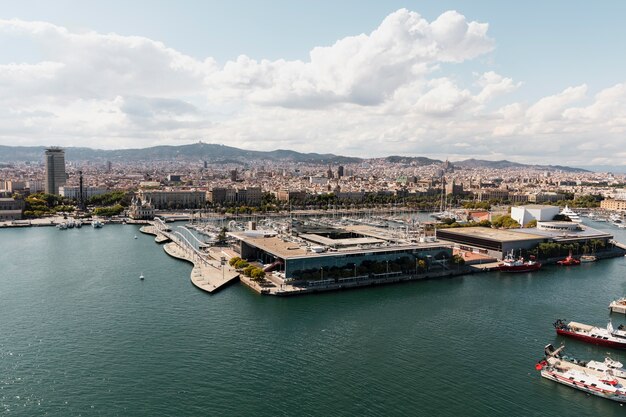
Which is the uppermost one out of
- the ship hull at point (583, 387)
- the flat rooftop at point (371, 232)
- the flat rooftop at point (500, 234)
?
the flat rooftop at point (371, 232)

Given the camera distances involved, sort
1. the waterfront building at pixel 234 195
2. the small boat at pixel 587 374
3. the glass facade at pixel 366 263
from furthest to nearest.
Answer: the waterfront building at pixel 234 195 < the glass facade at pixel 366 263 < the small boat at pixel 587 374

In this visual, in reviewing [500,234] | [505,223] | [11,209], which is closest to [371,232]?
[500,234]

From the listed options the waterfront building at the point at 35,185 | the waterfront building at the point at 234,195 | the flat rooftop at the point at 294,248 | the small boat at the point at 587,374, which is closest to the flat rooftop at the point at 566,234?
the flat rooftop at the point at 294,248

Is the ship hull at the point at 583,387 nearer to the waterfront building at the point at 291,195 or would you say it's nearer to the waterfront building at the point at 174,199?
the waterfront building at the point at 174,199

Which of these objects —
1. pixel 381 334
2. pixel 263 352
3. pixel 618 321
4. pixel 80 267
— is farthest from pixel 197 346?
pixel 618 321

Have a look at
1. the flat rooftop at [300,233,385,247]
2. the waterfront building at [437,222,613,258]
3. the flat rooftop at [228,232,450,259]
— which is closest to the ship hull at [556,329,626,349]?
the flat rooftop at [228,232,450,259]

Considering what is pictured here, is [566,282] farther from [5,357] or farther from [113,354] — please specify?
[5,357]

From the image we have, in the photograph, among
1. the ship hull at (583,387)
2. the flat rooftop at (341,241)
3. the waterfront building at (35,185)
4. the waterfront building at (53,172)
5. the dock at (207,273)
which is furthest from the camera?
the waterfront building at (35,185)
